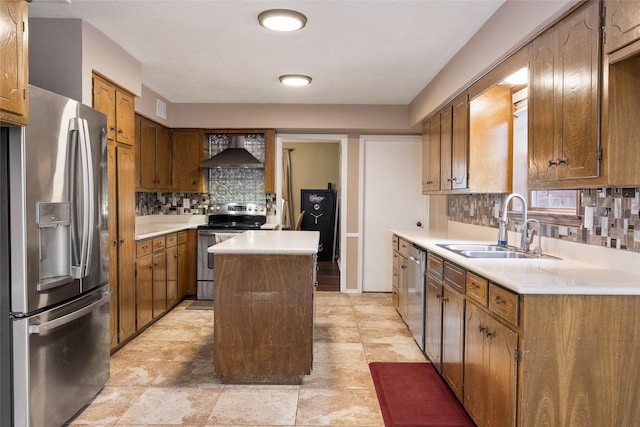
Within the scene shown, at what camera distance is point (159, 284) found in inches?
170

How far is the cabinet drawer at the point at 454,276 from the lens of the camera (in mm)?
2480

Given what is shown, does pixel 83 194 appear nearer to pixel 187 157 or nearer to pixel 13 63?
pixel 13 63

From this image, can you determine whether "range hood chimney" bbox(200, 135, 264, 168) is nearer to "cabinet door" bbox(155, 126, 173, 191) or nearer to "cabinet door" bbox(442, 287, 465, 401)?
"cabinet door" bbox(155, 126, 173, 191)

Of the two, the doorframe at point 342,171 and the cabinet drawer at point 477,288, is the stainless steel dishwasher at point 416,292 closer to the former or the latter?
the cabinet drawer at point 477,288

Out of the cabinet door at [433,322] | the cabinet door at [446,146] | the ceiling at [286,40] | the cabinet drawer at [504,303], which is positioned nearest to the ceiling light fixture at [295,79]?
the ceiling at [286,40]

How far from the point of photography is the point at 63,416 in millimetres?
2295

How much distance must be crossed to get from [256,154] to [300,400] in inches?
145

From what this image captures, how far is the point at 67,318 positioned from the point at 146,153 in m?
2.88

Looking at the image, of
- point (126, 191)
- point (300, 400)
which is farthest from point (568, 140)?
point (126, 191)

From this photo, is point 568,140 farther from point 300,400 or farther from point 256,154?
point 256,154

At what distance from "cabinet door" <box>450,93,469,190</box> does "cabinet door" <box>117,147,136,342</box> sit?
2707 mm

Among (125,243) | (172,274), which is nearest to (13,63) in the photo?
(125,243)

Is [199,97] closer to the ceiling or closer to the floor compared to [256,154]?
closer to the ceiling

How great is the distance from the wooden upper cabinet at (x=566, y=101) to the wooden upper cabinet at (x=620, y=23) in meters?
0.06
